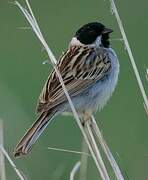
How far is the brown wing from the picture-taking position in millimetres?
7395

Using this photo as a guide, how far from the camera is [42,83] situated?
1007cm

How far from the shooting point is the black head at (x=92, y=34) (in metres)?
7.98

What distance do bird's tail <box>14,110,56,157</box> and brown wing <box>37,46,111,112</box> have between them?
0.16 ft

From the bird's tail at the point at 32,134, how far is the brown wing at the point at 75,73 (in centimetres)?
5

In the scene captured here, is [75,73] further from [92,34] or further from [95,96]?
[92,34]

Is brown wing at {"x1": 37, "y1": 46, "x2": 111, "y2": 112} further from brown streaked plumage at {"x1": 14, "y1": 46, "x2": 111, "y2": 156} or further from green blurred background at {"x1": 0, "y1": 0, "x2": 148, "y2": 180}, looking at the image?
green blurred background at {"x1": 0, "y1": 0, "x2": 148, "y2": 180}

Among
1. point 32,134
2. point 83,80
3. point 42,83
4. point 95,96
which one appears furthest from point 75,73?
point 42,83

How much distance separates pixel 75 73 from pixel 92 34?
50 cm

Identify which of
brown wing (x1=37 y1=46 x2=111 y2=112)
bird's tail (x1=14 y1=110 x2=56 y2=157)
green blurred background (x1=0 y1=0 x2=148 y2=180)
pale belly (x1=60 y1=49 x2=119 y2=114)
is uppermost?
brown wing (x1=37 y1=46 x2=111 y2=112)

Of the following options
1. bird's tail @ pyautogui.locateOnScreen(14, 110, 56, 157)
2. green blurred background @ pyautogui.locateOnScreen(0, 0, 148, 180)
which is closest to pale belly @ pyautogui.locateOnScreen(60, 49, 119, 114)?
bird's tail @ pyautogui.locateOnScreen(14, 110, 56, 157)

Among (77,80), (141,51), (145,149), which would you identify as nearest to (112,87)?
(77,80)

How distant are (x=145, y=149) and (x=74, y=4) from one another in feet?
11.4

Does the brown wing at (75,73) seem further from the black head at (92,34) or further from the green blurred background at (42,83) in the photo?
the green blurred background at (42,83)

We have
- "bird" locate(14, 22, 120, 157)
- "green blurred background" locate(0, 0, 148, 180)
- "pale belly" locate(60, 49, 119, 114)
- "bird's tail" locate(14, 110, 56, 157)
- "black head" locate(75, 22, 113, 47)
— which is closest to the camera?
"bird's tail" locate(14, 110, 56, 157)
